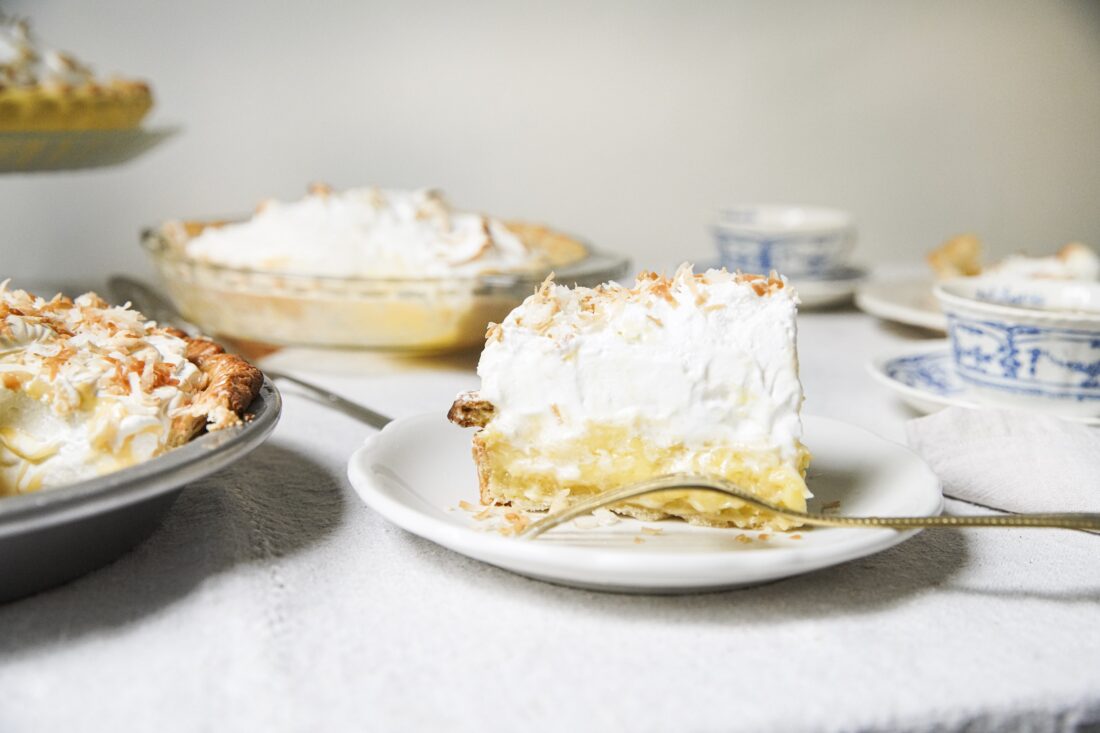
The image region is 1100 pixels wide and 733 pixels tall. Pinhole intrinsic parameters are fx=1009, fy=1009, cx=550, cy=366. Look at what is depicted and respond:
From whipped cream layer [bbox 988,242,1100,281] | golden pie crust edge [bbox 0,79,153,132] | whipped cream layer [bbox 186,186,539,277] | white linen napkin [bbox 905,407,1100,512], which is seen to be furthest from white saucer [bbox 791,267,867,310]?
golden pie crust edge [bbox 0,79,153,132]

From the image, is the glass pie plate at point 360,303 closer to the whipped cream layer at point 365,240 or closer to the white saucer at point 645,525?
the whipped cream layer at point 365,240

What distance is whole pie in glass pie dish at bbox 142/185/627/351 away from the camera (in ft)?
4.40

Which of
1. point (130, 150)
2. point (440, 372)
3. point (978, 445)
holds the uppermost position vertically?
point (130, 150)

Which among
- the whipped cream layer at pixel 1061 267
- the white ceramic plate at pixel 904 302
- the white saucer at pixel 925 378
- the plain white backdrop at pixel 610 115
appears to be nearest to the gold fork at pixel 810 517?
the white saucer at pixel 925 378

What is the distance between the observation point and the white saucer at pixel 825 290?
73.2 inches

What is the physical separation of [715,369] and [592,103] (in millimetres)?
1894

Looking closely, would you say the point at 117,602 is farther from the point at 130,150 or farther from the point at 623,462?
the point at 130,150

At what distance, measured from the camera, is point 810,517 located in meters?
0.73

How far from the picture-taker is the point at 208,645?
2.11ft

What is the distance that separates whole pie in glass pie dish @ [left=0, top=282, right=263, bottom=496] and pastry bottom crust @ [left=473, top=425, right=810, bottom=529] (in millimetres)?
214

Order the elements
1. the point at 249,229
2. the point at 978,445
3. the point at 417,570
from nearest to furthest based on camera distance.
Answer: the point at 417,570 → the point at 978,445 → the point at 249,229

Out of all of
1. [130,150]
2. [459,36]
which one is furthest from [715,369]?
[459,36]

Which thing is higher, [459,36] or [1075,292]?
[459,36]

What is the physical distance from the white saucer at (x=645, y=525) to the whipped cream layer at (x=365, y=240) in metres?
0.52
